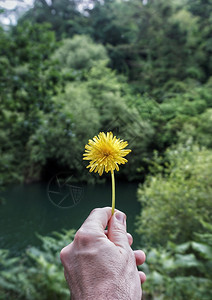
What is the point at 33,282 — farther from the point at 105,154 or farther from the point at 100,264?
A: the point at 105,154

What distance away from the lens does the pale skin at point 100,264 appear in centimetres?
39

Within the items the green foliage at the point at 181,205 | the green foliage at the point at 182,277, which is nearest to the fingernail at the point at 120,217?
the green foliage at the point at 182,277

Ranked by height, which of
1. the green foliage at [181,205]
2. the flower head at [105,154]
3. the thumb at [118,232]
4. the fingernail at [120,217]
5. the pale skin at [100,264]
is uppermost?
the green foliage at [181,205]

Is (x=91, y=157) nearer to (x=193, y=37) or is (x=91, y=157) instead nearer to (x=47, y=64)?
(x=47, y=64)

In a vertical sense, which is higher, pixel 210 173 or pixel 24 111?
Answer: pixel 210 173

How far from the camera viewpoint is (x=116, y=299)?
37 centimetres

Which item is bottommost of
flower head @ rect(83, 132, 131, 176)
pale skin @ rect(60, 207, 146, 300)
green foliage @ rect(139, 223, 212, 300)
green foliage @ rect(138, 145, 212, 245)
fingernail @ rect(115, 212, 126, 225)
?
pale skin @ rect(60, 207, 146, 300)

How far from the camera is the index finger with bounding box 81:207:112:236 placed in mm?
434

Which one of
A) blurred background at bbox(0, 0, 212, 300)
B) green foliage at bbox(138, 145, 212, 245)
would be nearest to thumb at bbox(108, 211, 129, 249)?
blurred background at bbox(0, 0, 212, 300)

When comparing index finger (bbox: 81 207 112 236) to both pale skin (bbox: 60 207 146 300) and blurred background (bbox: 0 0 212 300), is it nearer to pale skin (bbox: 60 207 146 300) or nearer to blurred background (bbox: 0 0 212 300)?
pale skin (bbox: 60 207 146 300)

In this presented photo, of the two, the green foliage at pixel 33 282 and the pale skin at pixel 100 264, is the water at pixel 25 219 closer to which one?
the green foliage at pixel 33 282

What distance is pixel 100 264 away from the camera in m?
0.40

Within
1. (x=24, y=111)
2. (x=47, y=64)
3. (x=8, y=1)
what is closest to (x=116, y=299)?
(x=8, y=1)

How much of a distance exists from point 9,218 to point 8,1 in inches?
96.5
